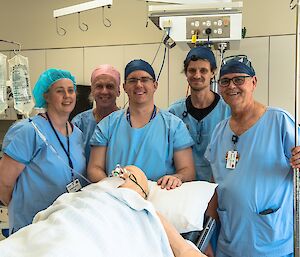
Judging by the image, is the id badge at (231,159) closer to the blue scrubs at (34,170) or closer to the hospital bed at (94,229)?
the hospital bed at (94,229)

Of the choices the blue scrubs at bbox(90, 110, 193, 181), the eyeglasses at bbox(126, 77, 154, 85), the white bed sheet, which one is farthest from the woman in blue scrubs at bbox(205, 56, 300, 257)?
the white bed sheet

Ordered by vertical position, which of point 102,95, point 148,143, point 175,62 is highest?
point 175,62

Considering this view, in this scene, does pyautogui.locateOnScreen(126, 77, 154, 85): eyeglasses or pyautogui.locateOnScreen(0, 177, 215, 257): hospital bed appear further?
pyautogui.locateOnScreen(126, 77, 154, 85): eyeglasses

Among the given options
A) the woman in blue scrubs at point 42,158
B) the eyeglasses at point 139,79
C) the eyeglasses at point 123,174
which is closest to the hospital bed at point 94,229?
the eyeglasses at point 123,174

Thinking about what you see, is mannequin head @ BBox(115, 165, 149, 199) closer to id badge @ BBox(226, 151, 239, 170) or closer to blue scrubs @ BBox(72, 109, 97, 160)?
id badge @ BBox(226, 151, 239, 170)

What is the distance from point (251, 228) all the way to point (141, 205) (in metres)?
0.63

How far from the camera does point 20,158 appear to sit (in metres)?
1.78

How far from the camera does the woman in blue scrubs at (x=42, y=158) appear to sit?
70.9 inches

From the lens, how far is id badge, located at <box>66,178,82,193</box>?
1.83 metres

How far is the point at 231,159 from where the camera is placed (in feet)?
5.62

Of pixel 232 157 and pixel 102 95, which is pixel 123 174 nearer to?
pixel 232 157

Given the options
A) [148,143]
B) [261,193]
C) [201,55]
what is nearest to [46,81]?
[148,143]

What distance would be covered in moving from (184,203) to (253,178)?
350 millimetres

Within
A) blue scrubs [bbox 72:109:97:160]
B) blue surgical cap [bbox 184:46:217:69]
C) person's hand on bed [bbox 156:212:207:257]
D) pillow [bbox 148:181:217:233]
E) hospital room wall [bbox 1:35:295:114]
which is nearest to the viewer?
person's hand on bed [bbox 156:212:207:257]
